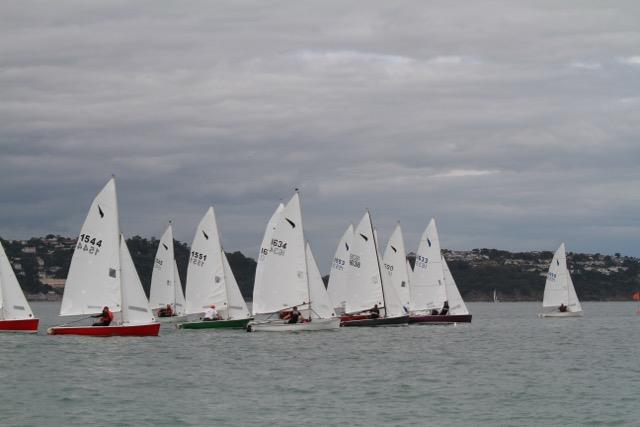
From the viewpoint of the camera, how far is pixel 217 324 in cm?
6353

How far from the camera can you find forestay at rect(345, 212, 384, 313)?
216 feet

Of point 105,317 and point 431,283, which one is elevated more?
point 431,283

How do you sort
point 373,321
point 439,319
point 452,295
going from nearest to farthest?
1. point 373,321
2. point 439,319
3. point 452,295

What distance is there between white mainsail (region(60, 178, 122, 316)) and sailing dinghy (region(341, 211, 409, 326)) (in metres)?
19.5

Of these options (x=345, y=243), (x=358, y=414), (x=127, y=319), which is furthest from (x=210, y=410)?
(x=345, y=243)

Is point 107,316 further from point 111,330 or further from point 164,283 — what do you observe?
point 164,283

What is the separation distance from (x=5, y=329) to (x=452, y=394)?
25869 millimetres

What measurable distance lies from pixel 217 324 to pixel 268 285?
7.18 meters

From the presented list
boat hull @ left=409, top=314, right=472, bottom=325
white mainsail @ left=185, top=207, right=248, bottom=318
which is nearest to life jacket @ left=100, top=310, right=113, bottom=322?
white mainsail @ left=185, top=207, right=248, bottom=318

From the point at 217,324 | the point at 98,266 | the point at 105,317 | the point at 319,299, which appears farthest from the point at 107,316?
the point at 217,324

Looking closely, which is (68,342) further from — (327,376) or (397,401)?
(397,401)

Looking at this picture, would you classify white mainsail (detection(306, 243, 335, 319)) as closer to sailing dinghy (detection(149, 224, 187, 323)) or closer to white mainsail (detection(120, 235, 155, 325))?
white mainsail (detection(120, 235, 155, 325))

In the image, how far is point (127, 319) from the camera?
49750mm

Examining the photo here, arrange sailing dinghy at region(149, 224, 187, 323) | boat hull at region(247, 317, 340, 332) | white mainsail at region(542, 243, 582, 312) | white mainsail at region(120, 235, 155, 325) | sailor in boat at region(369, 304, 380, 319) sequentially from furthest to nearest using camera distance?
white mainsail at region(542, 243, 582, 312), sailing dinghy at region(149, 224, 187, 323), sailor in boat at region(369, 304, 380, 319), boat hull at region(247, 317, 340, 332), white mainsail at region(120, 235, 155, 325)
